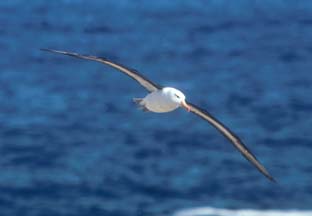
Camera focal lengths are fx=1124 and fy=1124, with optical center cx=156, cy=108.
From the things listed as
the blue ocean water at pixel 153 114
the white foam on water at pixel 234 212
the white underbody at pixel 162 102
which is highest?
the blue ocean water at pixel 153 114

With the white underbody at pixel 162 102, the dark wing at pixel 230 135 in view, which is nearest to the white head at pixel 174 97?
the white underbody at pixel 162 102

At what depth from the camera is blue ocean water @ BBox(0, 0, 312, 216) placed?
111 feet

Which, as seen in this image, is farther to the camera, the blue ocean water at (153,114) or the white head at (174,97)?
the blue ocean water at (153,114)

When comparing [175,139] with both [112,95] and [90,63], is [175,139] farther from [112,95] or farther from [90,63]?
[90,63]

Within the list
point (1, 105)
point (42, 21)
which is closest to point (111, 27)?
point (42, 21)

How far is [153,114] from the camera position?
4106 cm

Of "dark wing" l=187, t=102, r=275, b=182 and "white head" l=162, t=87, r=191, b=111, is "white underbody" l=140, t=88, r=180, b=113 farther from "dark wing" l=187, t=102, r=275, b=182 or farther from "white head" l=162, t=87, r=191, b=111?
"dark wing" l=187, t=102, r=275, b=182

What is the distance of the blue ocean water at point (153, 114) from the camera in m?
33.7

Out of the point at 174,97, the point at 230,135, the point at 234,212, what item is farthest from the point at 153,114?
the point at 174,97

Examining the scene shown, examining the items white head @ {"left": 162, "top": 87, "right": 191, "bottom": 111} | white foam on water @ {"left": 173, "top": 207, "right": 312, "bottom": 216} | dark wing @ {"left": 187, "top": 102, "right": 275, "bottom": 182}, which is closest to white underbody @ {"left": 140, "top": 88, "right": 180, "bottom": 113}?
white head @ {"left": 162, "top": 87, "right": 191, "bottom": 111}

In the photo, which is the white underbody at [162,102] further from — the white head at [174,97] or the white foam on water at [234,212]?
the white foam on water at [234,212]

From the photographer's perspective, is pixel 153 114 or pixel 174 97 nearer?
pixel 174 97

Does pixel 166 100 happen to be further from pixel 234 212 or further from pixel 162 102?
pixel 234 212

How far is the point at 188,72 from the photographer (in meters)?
46.2
